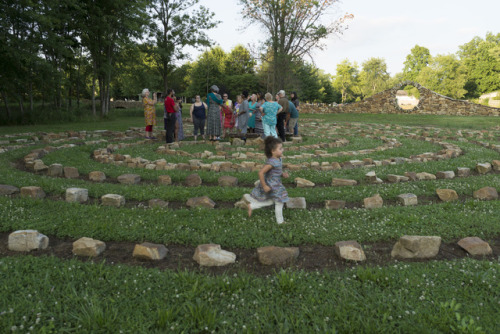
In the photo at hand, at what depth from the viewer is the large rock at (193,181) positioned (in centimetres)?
765

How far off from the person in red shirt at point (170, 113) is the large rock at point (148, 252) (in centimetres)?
1018

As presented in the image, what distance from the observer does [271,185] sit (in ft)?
17.7

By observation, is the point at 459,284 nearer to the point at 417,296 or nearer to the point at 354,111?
the point at 417,296

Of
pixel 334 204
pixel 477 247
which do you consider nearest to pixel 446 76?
pixel 334 204

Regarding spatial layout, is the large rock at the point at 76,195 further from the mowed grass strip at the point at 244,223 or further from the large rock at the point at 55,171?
the large rock at the point at 55,171

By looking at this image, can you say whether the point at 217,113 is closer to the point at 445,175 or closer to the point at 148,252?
the point at 445,175

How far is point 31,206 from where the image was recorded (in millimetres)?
5645

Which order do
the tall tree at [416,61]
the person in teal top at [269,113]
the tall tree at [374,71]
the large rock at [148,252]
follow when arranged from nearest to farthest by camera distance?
the large rock at [148,252] → the person in teal top at [269,113] → the tall tree at [416,61] → the tall tree at [374,71]

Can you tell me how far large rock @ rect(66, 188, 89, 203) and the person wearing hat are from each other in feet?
28.3

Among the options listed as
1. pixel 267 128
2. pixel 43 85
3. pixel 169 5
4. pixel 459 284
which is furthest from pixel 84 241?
pixel 169 5

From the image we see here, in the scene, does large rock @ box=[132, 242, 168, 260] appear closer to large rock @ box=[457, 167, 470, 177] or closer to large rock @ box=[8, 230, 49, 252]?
large rock @ box=[8, 230, 49, 252]

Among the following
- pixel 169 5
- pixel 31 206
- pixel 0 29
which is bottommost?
pixel 31 206

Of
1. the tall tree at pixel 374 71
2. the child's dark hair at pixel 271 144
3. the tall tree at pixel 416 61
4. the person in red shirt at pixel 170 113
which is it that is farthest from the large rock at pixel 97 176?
the tall tree at pixel 374 71

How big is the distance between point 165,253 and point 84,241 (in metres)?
1.08
